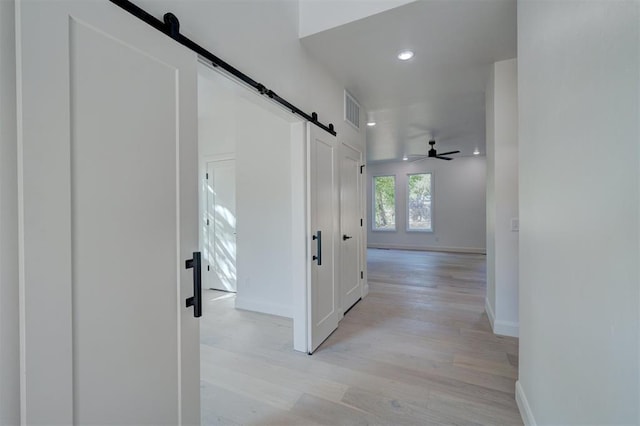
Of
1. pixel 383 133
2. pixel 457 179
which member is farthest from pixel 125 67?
pixel 457 179

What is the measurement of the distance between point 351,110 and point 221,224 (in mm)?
2635

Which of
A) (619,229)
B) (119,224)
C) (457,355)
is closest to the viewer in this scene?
(619,229)

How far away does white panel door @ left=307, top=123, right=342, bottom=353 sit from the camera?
245 centimetres

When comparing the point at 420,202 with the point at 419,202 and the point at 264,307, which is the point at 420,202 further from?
the point at 264,307

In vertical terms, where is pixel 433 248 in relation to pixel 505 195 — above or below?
below

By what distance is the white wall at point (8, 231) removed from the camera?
74 centimetres

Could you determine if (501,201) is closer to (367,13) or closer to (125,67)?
(367,13)

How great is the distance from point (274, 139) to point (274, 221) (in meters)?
1.01

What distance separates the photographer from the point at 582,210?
100 centimetres

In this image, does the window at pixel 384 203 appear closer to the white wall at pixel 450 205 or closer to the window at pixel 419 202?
the white wall at pixel 450 205

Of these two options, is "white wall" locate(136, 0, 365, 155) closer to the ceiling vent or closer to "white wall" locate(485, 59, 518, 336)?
the ceiling vent

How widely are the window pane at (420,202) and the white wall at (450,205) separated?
165mm

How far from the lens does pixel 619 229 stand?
0.80 metres

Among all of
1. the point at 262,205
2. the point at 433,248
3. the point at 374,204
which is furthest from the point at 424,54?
the point at 374,204
